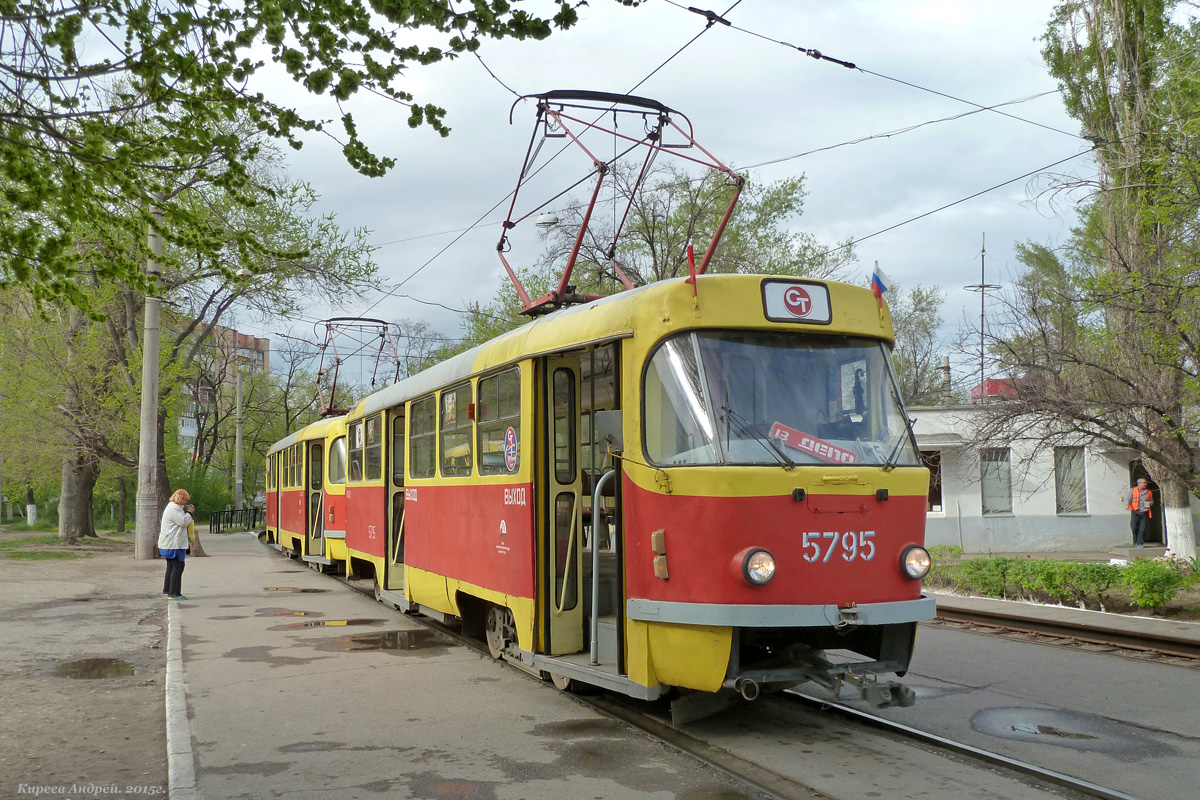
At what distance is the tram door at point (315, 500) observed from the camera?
21109mm

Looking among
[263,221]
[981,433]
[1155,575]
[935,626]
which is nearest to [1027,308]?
[981,433]

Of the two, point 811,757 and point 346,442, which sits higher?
point 346,442

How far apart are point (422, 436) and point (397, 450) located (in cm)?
219

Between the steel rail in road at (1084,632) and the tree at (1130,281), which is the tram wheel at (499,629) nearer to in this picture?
the steel rail in road at (1084,632)

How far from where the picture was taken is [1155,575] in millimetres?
12695

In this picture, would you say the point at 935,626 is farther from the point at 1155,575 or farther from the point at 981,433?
the point at 981,433

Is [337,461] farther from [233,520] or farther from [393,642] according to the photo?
[233,520]

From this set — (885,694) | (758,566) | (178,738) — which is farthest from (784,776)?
(178,738)

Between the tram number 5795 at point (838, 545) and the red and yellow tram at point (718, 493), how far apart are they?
0.01 metres

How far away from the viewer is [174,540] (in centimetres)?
1491

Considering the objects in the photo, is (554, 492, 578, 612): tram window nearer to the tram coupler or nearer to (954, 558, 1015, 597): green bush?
the tram coupler

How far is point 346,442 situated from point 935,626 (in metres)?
9.50

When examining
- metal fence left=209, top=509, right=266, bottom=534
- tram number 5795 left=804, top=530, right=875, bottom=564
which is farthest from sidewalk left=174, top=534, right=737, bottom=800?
metal fence left=209, top=509, right=266, bottom=534

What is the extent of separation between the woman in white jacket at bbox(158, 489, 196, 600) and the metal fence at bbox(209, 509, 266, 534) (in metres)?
30.2
